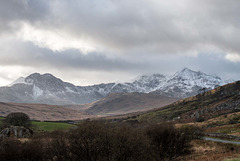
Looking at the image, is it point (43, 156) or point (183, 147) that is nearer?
point (43, 156)

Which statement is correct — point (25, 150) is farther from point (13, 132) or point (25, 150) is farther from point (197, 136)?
point (197, 136)

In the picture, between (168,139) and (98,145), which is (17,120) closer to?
(168,139)

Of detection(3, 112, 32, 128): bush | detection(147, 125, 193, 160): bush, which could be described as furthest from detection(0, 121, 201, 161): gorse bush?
detection(3, 112, 32, 128): bush

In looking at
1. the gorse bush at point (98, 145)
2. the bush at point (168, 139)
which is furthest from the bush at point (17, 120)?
the gorse bush at point (98, 145)

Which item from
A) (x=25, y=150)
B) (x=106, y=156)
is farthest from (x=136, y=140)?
(x=25, y=150)

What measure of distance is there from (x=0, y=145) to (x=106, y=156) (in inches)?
547

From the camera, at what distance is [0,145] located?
27016mm

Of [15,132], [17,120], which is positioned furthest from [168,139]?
[17,120]


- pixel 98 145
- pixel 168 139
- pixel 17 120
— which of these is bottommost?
pixel 168 139

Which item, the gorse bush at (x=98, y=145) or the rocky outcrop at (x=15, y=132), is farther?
the rocky outcrop at (x=15, y=132)

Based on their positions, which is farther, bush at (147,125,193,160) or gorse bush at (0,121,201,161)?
bush at (147,125,193,160)

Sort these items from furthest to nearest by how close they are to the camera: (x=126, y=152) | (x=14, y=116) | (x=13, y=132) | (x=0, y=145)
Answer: (x=14, y=116) → (x=13, y=132) → (x=0, y=145) → (x=126, y=152)

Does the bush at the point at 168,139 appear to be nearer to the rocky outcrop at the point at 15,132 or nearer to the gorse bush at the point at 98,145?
the gorse bush at the point at 98,145

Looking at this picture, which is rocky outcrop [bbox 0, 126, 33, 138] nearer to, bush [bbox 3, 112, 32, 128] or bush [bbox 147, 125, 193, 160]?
bush [bbox 3, 112, 32, 128]
